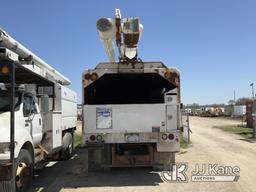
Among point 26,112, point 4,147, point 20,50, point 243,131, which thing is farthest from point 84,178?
point 243,131

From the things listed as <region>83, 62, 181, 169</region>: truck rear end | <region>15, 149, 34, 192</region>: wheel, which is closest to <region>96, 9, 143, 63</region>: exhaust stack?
<region>83, 62, 181, 169</region>: truck rear end

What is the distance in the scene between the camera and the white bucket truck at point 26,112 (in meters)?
6.41

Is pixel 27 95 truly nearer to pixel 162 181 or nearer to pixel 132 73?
pixel 132 73

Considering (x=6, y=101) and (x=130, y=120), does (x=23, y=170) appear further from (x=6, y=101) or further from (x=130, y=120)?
(x=130, y=120)

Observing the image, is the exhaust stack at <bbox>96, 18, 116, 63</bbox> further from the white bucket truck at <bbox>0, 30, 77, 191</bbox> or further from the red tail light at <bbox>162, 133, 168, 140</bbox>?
the red tail light at <bbox>162, 133, 168, 140</bbox>

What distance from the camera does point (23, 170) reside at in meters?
7.18

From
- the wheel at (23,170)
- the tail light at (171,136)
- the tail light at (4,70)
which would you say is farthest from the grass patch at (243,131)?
the tail light at (4,70)

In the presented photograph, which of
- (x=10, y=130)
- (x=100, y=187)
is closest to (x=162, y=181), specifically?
(x=100, y=187)

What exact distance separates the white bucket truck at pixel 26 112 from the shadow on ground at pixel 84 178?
2.29 ft

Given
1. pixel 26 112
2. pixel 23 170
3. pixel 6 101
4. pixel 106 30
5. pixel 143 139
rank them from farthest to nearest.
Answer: pixel 106 30 < pixel 143 139 < pixel 26 112 < pixel 6 101 < pixel 23 170

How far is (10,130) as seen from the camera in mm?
6363

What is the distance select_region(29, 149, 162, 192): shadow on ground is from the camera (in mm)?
8406

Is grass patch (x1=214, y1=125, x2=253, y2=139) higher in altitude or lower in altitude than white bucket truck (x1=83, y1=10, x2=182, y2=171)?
lower

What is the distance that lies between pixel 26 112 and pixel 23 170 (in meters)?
1.40
